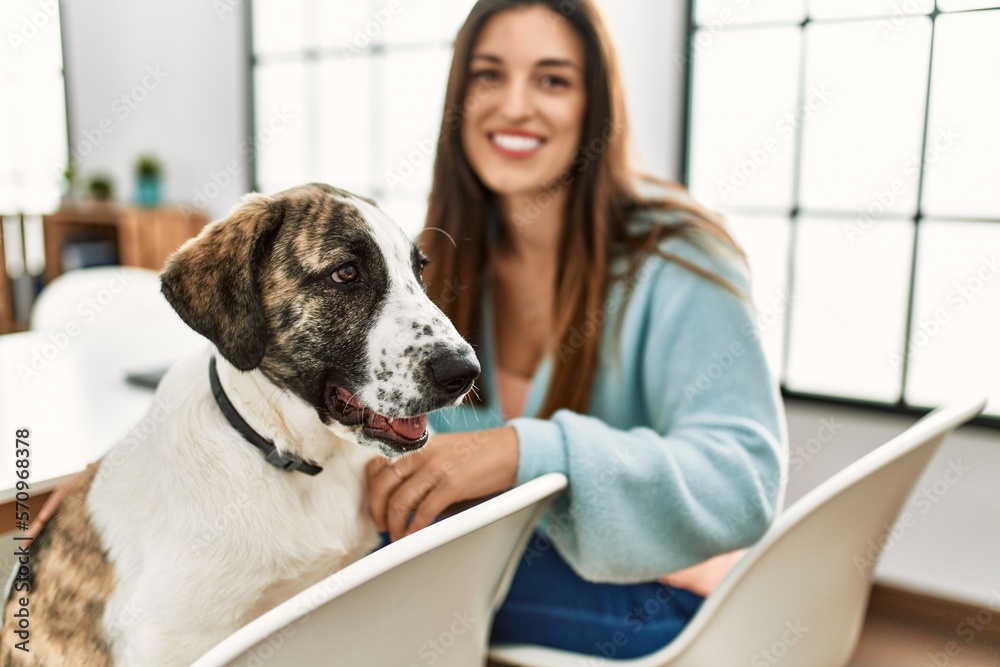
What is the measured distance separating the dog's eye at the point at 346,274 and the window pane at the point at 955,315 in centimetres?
148

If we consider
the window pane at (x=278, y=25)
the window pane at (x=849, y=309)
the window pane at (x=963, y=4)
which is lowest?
the window pane at (x=849, y=309)

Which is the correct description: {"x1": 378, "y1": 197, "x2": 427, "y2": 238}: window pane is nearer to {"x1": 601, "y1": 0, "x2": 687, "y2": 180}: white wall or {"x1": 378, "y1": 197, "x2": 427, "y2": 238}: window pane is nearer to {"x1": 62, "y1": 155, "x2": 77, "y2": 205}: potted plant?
{"x1": 62, "y1": 155, "x2": 77, "y2": 205}: potted plant

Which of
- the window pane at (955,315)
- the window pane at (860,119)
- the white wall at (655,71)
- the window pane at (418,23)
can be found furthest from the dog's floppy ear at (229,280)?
the white wall at (655,71)

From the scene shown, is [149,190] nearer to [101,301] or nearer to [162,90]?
[162,90]

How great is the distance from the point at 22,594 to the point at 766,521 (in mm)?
814

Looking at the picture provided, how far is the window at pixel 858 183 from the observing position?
1.47 m

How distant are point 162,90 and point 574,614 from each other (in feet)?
5.72

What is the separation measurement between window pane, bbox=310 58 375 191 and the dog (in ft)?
7.53

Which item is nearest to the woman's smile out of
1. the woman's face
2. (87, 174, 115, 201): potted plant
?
the woman's face

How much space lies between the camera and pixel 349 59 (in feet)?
9.22

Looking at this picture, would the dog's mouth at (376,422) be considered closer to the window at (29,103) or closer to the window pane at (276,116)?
the window at (29,103)

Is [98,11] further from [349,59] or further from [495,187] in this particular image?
[349,59]

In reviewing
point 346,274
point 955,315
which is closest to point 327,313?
point 346,274

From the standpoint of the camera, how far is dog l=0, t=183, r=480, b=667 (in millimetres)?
651
